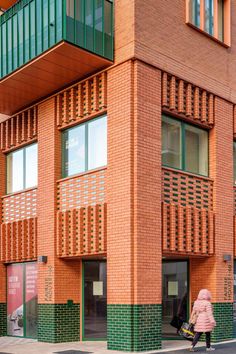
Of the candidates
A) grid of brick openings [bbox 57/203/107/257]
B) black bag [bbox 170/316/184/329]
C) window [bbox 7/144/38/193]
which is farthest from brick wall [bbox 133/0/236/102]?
black bag [bbox 170/316/184/329]

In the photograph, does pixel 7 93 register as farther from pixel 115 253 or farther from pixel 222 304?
pixel 222 304

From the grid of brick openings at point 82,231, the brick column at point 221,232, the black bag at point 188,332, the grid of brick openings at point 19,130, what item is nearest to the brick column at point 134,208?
the grid of brick openings at point 82,231

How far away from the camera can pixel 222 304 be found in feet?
53.5

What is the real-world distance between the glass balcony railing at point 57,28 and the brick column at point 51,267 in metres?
1.98

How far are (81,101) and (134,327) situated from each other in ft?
20.7

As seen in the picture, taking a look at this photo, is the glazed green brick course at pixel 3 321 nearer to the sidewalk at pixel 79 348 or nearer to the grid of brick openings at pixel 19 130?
the sidewalk at pixel 79 348

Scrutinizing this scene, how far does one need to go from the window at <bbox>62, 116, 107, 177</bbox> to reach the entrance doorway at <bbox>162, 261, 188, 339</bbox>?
3.68 metres

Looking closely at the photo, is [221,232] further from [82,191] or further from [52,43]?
[52,43]

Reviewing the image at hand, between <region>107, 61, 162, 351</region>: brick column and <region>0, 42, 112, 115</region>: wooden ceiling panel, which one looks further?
<region>0, 42, 112, 115</region>: wooden ceiling panel

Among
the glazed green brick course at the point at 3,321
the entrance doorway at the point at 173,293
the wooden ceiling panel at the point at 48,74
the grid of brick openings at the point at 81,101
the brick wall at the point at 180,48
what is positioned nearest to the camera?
the wooden ceiling panel at the point at 48,74

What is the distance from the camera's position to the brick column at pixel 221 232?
16.2 metres

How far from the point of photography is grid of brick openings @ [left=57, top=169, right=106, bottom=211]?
50.6 ft

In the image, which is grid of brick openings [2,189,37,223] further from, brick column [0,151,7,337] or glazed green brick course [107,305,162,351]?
glazed green brick course [107,305,162,351]

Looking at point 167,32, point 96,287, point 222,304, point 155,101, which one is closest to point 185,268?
point 222,304
